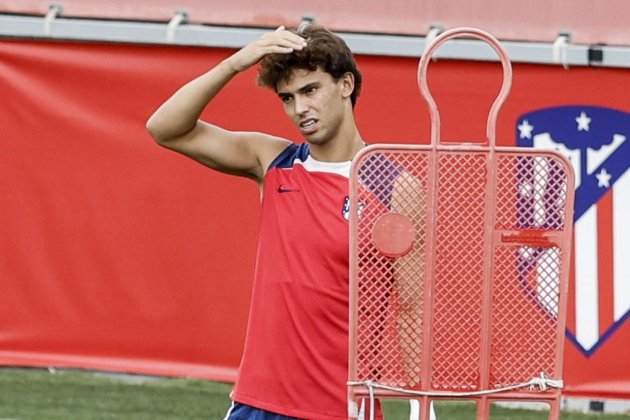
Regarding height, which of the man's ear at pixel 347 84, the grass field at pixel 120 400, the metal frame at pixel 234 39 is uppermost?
the metal frame at pixel 234 39

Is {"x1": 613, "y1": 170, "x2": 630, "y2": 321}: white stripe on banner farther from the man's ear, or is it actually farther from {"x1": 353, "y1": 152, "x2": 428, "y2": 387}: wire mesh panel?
{"x1": 353, "y1": 152, "x2": 428, "y2": 387}: wire mesh panel

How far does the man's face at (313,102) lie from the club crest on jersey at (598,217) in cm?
367

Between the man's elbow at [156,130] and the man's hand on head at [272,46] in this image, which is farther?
the man's elbow at [156,130]

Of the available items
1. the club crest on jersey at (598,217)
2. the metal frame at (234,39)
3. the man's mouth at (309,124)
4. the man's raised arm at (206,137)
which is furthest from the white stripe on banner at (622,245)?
the man's mouth at (309,124)

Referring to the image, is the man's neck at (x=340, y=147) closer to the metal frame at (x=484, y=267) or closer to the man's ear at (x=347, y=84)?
the man's ear at (x=347, y=84)

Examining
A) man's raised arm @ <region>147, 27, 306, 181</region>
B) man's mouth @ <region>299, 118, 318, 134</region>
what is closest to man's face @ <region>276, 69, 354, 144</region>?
man's mouth @ <region>299, 118, 318, 134</region>

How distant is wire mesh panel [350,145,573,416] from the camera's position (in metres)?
4.02

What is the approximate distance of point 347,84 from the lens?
4.54 meters

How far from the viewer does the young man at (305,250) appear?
14.4ft

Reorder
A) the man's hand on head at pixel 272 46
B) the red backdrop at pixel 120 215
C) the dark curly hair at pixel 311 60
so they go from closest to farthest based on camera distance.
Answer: the man's hand on head at pixel 272 46 < the dark curly hair at pixel 311 60 < the red backdrop at pixel 120 215

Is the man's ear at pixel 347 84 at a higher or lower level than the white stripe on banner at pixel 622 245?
higher

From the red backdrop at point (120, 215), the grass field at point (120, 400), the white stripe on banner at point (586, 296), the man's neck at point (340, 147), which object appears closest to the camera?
the man's neck at point (340, 147)

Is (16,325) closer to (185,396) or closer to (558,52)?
(185,396)

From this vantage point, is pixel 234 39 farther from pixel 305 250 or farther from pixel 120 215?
pixel 305 250
